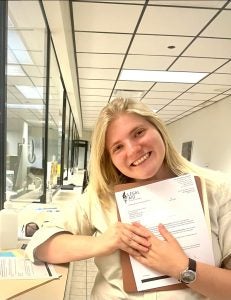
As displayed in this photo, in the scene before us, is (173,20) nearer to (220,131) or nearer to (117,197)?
(117,197)

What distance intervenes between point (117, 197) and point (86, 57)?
3874mm

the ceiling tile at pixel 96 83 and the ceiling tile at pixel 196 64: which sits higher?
the ceiling tile at pixel 196 64

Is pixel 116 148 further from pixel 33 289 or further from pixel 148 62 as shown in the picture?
pixel 148 62

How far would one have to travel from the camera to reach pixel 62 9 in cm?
290

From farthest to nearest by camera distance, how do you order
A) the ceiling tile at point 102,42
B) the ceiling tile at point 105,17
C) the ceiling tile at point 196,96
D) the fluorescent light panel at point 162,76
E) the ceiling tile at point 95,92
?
the ceiling tile at point 196,96
the ceiling tile at point 95,92
the fluorescent light panel at point 162,76
the ceiling tile at point 102,42
the ceiling tile at point 105,17

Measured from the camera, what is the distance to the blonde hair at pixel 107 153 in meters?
1.16

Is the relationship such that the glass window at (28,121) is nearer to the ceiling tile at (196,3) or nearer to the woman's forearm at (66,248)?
the ceiling tile at (196,3)

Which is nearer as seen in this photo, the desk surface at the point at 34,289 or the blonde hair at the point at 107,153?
the desk surface at the point at 34,289

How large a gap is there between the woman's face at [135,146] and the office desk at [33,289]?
45cm

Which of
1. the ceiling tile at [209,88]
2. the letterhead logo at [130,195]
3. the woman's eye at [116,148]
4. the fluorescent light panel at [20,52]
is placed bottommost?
the letterhead logo at [130,195]

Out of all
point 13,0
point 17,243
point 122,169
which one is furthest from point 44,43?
point 122,169

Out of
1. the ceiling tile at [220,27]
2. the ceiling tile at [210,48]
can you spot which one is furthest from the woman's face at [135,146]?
the ceiling tile at [210,48]

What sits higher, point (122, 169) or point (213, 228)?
point (122, 169)

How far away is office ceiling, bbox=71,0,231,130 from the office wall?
1.16 meters
